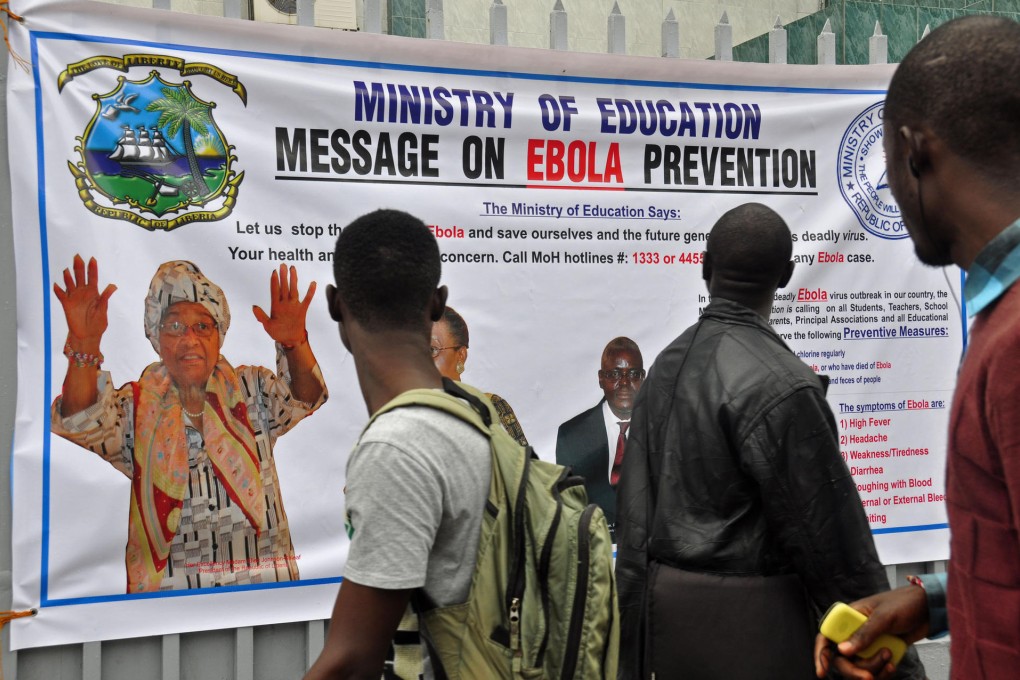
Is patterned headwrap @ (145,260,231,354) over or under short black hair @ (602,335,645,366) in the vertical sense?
over

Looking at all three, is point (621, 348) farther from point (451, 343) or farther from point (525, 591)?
point (525, 591)

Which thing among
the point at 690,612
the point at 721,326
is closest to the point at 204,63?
the point at 721,326

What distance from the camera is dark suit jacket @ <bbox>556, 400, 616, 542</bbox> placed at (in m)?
3.65

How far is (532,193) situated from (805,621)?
187cm

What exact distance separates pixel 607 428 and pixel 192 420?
1.49m

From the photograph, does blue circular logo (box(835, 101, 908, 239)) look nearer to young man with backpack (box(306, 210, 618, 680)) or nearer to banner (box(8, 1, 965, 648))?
banner (box(8, 1, 965, 648))

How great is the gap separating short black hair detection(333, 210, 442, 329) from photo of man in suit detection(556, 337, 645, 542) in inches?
78.0

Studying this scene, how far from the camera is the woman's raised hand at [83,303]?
3.05 m

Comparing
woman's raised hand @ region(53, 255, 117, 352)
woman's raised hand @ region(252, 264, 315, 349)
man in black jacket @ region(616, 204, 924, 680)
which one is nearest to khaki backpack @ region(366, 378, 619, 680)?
man in black jacket @ region(616, 204, 924, 680)

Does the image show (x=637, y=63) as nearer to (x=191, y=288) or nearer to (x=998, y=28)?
(x=191, y=288)

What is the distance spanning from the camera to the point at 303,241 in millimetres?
3318

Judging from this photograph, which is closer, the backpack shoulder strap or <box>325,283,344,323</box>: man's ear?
the backpack shoulder strap

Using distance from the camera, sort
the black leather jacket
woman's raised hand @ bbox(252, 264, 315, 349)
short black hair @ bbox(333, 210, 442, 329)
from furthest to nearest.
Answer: woman's raised hand @ bbox(252, 264, 315, 349)
the black leather jacket
short black hair @ bbox(333, 210, 442, 329)

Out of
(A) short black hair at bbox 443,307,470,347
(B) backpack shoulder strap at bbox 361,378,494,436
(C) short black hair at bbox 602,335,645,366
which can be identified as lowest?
(B) backpack shoulder strap at bbox 361,378,494,436
